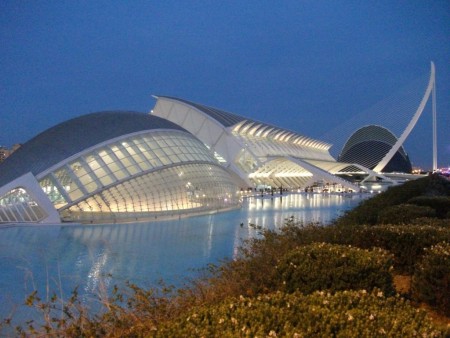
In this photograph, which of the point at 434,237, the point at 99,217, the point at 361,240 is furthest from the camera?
the point at 99,217

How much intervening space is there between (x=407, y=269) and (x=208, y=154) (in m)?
25.1

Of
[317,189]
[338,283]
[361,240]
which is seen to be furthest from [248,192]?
[338,283]

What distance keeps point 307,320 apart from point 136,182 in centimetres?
2146

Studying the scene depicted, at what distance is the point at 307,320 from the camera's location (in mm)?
4043

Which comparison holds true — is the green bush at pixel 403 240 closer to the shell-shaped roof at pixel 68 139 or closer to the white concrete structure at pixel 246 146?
the shell-shaped roof at pixel 68 139

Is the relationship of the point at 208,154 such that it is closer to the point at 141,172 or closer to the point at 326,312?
Answer: the point at 141,172

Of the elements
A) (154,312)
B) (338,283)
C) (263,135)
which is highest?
(263,135)

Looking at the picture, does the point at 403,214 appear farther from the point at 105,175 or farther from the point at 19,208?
the point at 19,208

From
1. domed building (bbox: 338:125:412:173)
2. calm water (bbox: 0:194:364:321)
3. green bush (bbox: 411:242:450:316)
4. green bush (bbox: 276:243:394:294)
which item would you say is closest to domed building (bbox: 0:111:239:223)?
calm water (bbox: 0:194:364:321)

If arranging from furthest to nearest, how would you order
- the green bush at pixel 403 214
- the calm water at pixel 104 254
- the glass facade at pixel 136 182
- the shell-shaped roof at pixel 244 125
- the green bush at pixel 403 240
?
the shell-shaped roof at pixel 244 125, the glass facade at pixel 136 182, the green bush at pixel 403 214, the calm water at pixel 104 254, the green bush at pixel 403 240

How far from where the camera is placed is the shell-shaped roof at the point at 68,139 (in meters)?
23.5

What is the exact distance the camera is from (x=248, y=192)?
48250 mm

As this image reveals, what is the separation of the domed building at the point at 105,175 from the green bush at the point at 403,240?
16.3 meters

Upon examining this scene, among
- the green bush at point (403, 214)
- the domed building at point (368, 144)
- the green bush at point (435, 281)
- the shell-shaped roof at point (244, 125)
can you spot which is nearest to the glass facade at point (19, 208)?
the green bush at point (403, 214)
